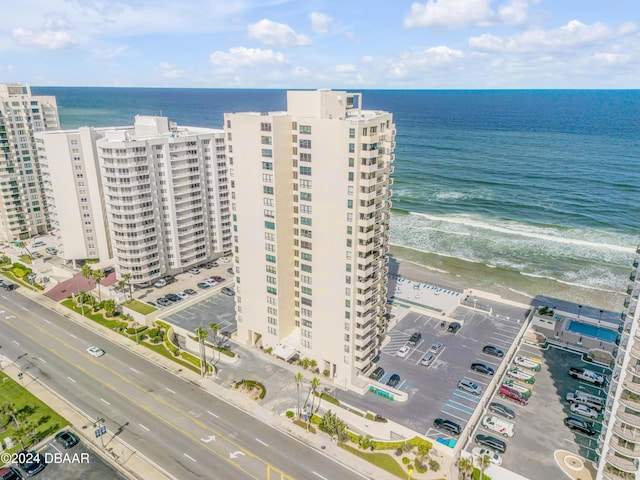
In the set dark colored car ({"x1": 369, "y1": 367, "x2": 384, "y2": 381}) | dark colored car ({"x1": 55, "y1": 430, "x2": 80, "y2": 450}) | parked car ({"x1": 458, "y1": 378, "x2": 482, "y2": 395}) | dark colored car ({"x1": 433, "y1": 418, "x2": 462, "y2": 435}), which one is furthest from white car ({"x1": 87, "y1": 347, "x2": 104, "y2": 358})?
parked car ({"x1": 458, "y1": 378, "x2": 482, "y2": 395})

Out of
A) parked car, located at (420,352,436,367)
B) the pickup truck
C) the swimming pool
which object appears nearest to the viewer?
the pickup truck

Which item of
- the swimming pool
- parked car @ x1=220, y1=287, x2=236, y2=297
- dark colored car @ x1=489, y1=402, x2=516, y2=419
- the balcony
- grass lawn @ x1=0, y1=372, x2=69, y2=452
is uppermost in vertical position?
the balcony

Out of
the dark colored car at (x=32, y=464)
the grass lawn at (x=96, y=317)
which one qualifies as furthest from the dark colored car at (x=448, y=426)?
the grass lawn at (x=96, y=317)

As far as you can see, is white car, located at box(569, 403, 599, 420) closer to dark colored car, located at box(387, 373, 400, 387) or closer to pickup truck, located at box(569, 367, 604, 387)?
pickup truck, located at box(569, 367, 604, 387)

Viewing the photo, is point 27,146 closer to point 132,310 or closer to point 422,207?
point 132,310

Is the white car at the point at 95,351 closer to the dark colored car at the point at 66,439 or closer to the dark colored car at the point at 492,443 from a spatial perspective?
the dark colored car at the point at 66,439

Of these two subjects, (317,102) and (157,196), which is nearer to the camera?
(317,102)

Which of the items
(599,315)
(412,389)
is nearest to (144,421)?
(412,389)
